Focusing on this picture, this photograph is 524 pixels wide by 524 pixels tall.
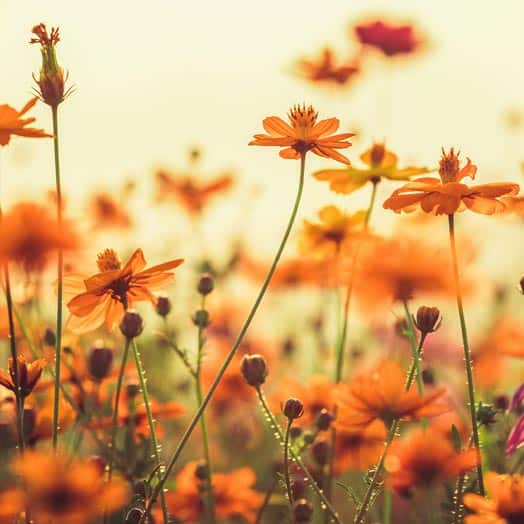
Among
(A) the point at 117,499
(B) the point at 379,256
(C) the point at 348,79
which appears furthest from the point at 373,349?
(A) the point at 117,499

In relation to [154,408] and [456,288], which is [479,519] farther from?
[154,408]

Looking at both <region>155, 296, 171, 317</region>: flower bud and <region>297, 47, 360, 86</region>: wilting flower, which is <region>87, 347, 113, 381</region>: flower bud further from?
<region>297, 47, 360, 86</region>: wilting flower

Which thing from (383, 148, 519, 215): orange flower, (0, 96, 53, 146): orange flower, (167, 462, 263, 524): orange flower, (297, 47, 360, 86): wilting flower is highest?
(297, 47, 360, 86): wilting flower

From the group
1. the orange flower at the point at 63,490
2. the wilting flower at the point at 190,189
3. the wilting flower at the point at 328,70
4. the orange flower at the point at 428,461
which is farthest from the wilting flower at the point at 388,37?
the orange flower at the point at 63,490

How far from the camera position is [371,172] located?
1.14 meters

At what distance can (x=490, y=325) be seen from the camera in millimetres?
2305

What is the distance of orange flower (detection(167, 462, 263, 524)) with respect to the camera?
1.20 meters

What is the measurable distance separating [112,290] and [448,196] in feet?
1.01

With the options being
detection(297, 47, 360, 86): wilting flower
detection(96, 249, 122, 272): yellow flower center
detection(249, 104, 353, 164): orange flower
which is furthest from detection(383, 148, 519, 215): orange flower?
detection(297, 47, 360, 86): wilting flower

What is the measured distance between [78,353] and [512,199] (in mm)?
610

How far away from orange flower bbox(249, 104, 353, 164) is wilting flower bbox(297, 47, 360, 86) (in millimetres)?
855

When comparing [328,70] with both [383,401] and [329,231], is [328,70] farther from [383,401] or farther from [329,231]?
[383,401]

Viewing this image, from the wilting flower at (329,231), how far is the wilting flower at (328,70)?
0.56 meters

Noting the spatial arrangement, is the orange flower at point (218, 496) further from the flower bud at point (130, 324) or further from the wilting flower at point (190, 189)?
the wilting flower at point (190, 189)
